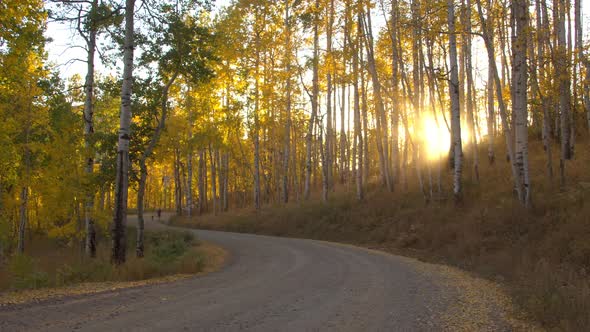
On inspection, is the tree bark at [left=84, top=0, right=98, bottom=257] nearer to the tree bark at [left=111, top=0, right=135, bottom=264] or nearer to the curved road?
the tree bark at [left=111, top=0, right=135, bottom=264]

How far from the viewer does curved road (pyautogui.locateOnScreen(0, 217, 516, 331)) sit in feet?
18.2

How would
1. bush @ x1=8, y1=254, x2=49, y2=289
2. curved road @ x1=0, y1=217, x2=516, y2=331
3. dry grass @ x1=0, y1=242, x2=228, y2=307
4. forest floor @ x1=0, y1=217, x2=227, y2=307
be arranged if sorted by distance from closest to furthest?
curved road @ x1=0, y1=217, x2=516, y2=331 < dry grass @ x1=0, y1=242, x2=228, y2=307 < forest floor @ x1=0, y1=217, x2=227, y2=307 < bush @ x1=8, y1=254, x2=49, y2=289

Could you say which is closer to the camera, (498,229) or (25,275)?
(25,275)

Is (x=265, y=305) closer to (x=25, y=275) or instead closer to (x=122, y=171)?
(x=25, y=275)

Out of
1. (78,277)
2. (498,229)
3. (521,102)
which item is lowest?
(78,277)

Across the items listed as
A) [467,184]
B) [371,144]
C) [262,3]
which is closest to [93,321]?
[467,184]

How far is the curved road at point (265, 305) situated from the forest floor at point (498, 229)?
1.76 meters

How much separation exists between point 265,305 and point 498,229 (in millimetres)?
9831

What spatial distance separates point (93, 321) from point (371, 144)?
159ft

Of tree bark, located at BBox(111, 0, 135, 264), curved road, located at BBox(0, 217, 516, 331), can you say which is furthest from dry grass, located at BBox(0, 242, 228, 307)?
tree bark, located at BBox(111, 0, 135, 264)

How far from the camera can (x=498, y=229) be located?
13438mm

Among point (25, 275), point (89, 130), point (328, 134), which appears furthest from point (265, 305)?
point (328, 134)

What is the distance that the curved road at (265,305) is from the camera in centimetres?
554

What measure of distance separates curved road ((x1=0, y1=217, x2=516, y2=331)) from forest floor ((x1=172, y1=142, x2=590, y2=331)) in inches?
69.2
